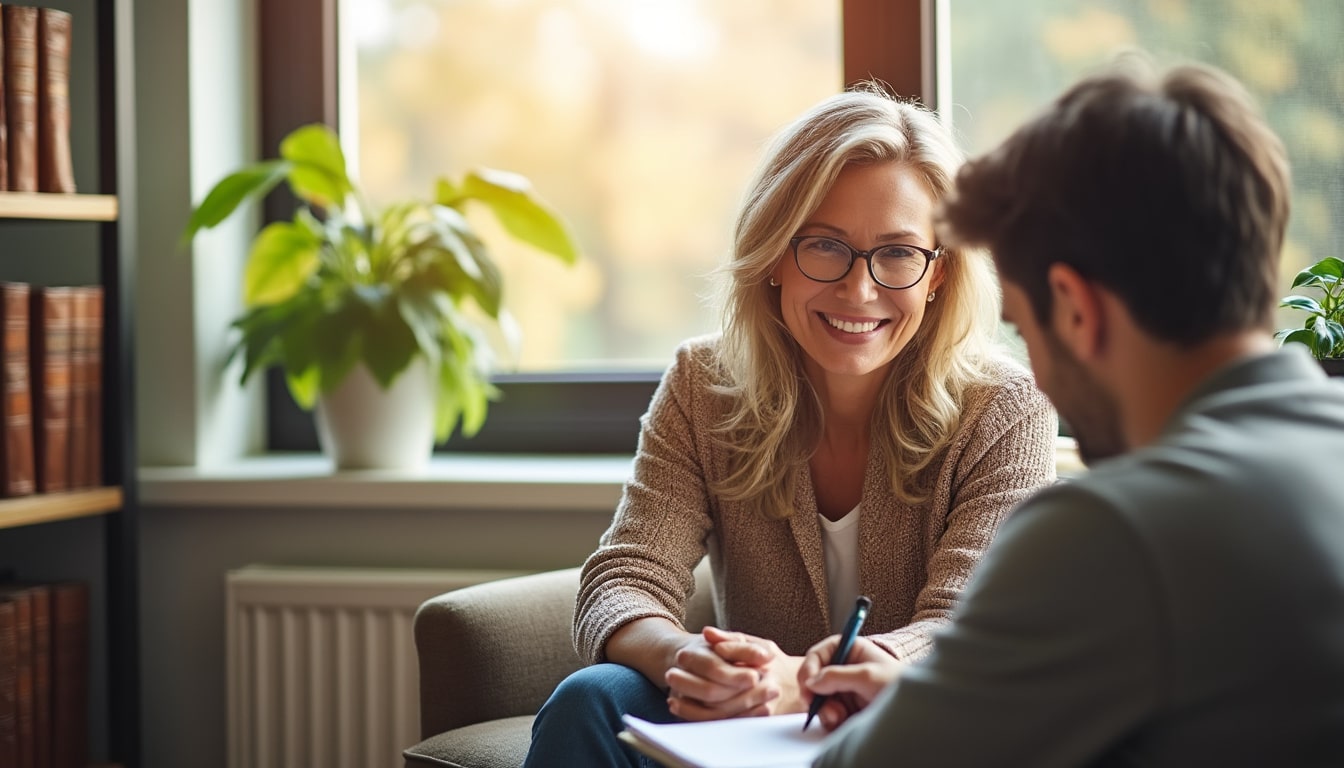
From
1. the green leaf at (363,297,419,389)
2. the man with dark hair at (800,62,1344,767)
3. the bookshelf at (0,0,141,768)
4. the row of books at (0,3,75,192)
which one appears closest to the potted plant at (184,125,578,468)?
the green leaf at (363,297,419,389)

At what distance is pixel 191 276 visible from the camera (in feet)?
8.41

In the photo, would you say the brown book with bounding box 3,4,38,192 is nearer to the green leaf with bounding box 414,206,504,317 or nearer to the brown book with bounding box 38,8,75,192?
the brown book with bounding box 38,8,75,192

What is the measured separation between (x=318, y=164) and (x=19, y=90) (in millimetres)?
510

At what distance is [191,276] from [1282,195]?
6.96 feet

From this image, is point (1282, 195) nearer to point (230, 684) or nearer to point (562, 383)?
point (562, 383)

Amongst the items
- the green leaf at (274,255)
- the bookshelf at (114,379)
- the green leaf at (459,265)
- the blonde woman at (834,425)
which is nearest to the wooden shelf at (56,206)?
the bookshelf at (114,379)

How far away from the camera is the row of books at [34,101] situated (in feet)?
6.87

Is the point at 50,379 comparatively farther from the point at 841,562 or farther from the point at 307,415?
the point at 841,562

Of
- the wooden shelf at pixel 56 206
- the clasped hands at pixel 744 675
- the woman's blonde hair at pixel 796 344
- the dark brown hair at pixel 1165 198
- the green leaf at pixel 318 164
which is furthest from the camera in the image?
the green leaf at pixel 318 164

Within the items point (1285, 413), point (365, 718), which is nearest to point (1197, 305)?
point (1285, 413)

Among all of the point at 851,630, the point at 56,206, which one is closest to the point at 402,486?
the point at 56,206

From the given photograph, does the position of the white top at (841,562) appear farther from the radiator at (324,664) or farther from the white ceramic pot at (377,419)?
the white ceramic pot at (377,419)

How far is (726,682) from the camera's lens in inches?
53.8

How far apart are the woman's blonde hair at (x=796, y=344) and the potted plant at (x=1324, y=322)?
0.38m
